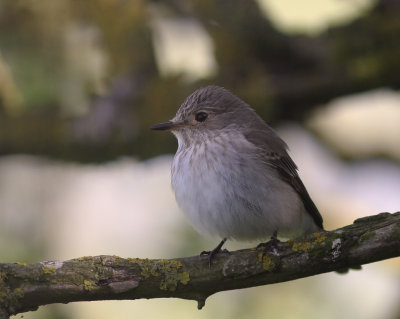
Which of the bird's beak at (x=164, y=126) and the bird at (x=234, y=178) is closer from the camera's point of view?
the bird at (x=234, y=178)

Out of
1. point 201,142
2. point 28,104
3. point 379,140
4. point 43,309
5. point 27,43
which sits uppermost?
point 27,43

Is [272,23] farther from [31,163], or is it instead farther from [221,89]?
[31,163]

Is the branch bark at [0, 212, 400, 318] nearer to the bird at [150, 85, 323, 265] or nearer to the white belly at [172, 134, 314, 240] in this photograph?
the bird at [150, 85, 323, 265]

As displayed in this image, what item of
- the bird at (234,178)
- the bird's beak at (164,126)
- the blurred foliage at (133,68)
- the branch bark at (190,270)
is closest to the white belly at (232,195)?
the bird at (234,178)

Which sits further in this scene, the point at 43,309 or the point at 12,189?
the point at 12,189

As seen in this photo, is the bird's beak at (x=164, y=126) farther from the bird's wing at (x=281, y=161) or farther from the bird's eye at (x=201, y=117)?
the bird's wing at (x=281, y=161)

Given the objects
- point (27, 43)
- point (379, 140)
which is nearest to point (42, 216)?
point (27, 43)

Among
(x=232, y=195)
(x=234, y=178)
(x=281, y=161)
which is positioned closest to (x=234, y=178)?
(x=234, y=178)
